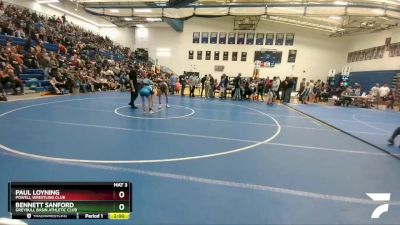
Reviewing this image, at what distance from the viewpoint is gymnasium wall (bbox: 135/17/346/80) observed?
27.5 meters

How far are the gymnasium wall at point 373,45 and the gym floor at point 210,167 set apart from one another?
604 inches

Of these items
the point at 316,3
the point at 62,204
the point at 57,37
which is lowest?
the point at 62,204

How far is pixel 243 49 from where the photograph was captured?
28.9 metres

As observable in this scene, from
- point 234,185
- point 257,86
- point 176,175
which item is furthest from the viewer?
point 257,86

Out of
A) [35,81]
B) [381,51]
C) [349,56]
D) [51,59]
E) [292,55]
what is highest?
[349,56]

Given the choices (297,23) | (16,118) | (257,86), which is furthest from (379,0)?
(16,118)

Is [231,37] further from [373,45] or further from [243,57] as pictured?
[373,45]

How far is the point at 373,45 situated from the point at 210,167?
23621 millimetres

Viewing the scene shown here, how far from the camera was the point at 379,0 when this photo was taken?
49.6ft

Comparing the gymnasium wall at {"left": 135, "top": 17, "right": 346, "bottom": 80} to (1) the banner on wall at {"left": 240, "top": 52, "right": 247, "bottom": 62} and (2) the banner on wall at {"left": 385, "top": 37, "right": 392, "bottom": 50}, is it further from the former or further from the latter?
(2) the banner on wall at {"left": 385, "top": 37, "right": 392, "bottom": 50}

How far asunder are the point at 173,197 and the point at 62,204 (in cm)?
151

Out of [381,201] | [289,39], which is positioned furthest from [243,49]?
[381,201]

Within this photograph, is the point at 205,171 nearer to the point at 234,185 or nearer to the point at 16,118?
the point at 234,185

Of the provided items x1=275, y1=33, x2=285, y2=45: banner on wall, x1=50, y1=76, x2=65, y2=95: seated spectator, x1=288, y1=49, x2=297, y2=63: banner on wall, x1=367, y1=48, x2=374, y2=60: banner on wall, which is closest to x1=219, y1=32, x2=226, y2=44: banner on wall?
x1=275, y1=33, x2=285, y2=45: banner on wall
